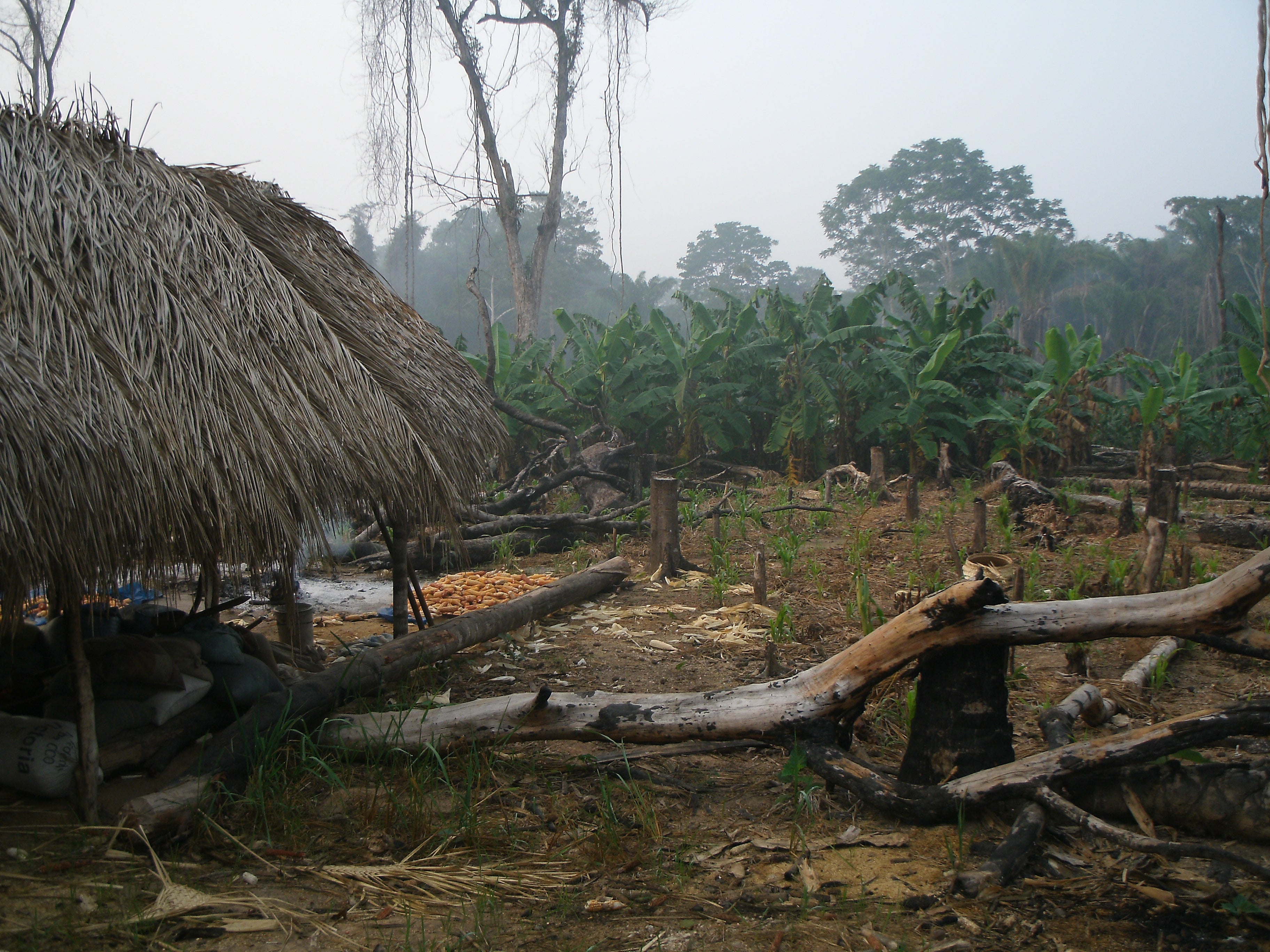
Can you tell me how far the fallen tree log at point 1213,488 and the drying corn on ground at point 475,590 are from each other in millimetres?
6428

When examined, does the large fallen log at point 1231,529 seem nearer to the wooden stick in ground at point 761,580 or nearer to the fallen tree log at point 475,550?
the wooden stick in ground at point 761,580

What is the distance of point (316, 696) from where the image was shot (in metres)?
3.93

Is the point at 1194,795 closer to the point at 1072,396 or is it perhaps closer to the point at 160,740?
the point at 160,740

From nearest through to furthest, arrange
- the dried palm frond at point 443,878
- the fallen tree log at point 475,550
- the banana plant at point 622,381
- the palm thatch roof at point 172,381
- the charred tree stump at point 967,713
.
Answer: the dried palm frond at point 443,878, the palm thatch roof at point 172,381, the charred tree stump at point 967,713, the fallen tree log at point 475,550, the banana plant at point 622,381

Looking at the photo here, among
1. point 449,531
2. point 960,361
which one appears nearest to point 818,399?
point 960,361

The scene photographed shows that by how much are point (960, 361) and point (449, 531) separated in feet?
34.1

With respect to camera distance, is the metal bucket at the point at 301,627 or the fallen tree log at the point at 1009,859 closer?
the fallen tree log at the point at 1009,859

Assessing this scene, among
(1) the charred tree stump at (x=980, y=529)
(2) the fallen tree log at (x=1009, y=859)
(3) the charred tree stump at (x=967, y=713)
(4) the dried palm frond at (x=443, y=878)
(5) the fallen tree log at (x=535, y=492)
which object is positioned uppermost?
(5) the fallen tree log at (x=535, y=492)

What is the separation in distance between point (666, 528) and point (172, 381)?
4934mm

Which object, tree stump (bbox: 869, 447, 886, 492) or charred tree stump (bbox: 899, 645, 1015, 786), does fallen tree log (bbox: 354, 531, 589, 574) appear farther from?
charred tree stump (bbox: 899, 645, 1015, 786)

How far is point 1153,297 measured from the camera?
1419 inches

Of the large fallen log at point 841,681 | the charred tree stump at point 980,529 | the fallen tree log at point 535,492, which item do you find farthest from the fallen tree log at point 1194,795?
the fallen tree log at point 535,492

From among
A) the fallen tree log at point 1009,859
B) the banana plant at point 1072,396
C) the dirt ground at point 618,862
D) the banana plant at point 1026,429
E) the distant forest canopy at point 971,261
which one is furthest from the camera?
the distant forest canopy at point 971,261

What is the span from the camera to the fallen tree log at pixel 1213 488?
9.33 m
